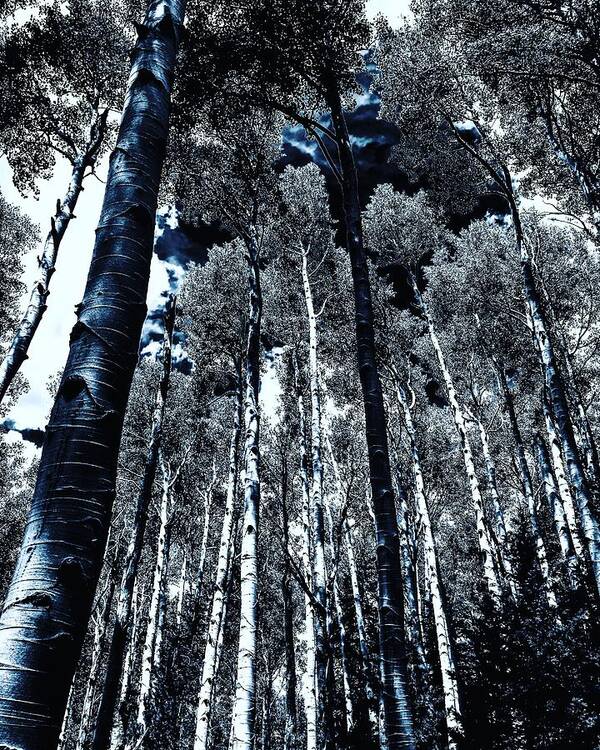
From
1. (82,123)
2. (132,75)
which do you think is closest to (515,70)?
(82,123)

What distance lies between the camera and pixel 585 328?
56.1 feet

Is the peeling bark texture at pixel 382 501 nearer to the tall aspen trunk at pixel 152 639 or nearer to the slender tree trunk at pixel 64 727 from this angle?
the slender tree trunk at pixel 64 727

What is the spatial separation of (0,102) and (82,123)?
181 cm

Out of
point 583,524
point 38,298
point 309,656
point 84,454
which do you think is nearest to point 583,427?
point 583,524

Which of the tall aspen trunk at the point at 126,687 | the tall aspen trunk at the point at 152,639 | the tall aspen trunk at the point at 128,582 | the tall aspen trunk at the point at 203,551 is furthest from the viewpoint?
the tall aspen trunk at the point at 203,551

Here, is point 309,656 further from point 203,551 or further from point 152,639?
point 203,551

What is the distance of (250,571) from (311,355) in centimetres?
638

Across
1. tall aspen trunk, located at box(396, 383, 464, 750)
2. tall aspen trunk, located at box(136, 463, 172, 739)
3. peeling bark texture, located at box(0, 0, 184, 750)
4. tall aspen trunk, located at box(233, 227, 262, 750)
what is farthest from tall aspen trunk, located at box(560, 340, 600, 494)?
peeling bark texture, located at box(0, 0, 184, 750)

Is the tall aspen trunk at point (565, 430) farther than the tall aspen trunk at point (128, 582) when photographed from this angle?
Yes

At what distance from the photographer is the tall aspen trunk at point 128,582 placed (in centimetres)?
438

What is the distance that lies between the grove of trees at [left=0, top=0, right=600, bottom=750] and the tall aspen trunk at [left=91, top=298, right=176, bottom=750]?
0.13ft

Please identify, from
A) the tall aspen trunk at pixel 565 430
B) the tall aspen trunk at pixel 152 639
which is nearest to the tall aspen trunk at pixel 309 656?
the tall aspen trunk at pixel 152 639

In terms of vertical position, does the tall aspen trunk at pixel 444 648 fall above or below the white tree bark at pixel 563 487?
below

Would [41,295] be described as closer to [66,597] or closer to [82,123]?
[82,123]
